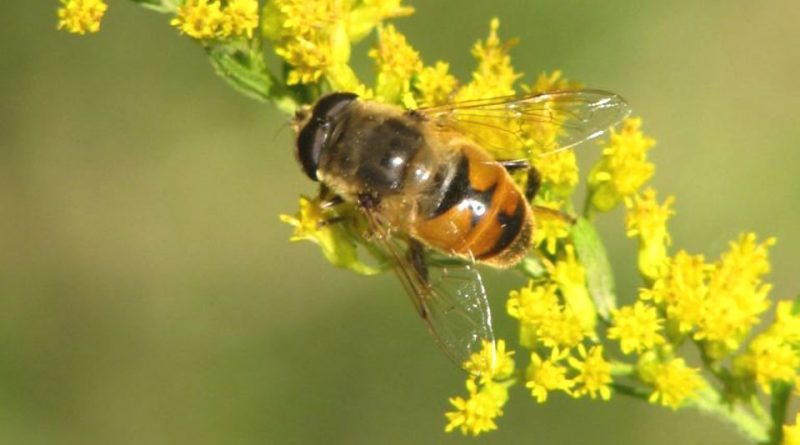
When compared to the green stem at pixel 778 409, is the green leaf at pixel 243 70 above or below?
above

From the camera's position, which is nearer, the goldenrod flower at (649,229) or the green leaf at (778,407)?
the green leaf at (778,407)

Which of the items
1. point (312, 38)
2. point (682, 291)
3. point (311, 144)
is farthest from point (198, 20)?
point (682, 291)

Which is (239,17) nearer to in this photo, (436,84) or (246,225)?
(436,84)

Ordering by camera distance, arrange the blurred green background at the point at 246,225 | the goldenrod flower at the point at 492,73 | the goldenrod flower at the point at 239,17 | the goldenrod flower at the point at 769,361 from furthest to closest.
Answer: the blurred green background at the point at 246,225
the goldenrod flower at the point at 492,73
the goldenrod flower at the point at 239,17
the goldenrod flower at the point at 769,361

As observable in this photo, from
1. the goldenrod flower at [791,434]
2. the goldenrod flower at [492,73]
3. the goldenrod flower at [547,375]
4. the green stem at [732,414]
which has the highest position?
the goldenrod flower at [492,73]

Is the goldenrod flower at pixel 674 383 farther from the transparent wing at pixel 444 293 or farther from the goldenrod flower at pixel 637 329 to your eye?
the transparent wing at pixel 444 293

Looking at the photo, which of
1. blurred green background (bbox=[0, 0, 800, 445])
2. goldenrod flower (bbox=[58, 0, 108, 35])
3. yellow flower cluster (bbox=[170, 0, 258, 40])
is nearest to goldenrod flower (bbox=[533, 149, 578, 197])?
yellow flower cluster (bbox=[170, 0, 258, 40])

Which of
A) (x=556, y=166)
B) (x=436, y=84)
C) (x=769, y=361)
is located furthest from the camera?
(x=436, y=84)

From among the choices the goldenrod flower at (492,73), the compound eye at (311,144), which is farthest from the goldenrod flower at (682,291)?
the compound eye at (311,144)
